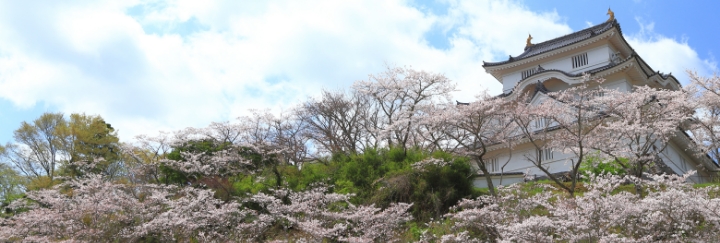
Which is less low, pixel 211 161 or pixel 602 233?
pixel 211 161

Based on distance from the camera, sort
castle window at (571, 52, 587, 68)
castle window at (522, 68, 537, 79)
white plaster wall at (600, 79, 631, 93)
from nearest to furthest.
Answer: white plaster wall at (600, 79, 631, 93), castle window at (571, 52, 587, 68), castle window at (522, 68, 537, 79)

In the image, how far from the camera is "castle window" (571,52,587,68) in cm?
2514

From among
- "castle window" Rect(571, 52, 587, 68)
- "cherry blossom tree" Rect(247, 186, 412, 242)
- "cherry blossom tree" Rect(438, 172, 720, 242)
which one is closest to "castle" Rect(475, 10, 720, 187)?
"castle window" Rect(571, 52, 587, 68)

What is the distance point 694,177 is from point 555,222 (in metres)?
17.6

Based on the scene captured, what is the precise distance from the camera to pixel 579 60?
25.4 metres

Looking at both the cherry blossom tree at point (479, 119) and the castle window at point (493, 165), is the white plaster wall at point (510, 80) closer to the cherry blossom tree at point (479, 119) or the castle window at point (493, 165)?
the castle window at point (493, 165)

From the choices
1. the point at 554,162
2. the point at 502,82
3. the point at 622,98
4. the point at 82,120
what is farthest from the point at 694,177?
the point at 82,120

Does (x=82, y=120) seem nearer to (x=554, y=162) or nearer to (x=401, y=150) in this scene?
(x=401, y=150)

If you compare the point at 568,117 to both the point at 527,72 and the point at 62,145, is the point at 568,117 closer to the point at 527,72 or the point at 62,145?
the point at 527,72

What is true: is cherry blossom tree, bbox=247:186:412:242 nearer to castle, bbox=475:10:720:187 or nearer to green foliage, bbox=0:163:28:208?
castle, bbox=475:10:720:187

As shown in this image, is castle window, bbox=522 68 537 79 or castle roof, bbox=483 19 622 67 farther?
castle window, bbox=522 68 537 79

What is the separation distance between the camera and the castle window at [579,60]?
2514 centimetres

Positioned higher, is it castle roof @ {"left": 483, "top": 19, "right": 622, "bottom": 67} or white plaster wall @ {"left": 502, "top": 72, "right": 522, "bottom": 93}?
castle roof @ {"left": 483, "top": 19, "right": 622, "bottom": 67}

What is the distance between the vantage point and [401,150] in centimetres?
1653
